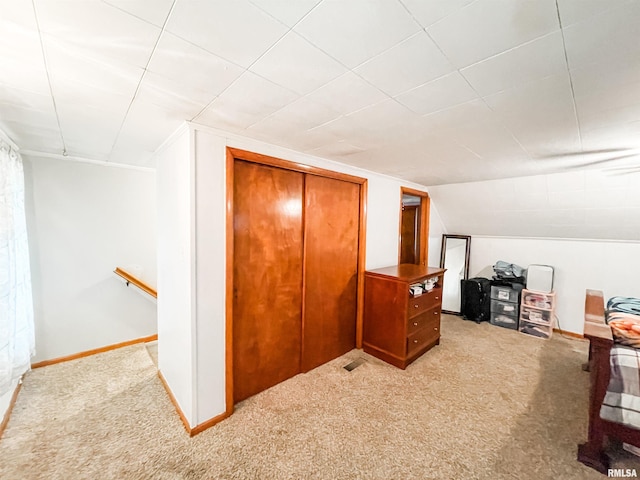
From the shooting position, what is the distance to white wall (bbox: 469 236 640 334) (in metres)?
3.22

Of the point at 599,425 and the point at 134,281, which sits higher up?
the point at 134,281

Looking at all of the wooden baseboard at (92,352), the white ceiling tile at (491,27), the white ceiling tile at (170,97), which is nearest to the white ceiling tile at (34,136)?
the white ceiling tile at (170,97)

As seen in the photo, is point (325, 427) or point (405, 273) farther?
point (405, 273)

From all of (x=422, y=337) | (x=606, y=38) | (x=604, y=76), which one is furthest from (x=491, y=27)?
(x=422, y=337)

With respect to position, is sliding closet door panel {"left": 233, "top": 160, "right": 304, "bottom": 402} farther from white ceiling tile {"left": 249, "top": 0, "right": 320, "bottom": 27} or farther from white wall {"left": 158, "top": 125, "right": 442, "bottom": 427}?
white ceiling tile {"left": 249, "top": 0, "right": 320, "bottom": 27}

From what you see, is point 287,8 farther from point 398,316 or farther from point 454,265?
point 454,265

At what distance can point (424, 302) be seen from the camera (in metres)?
2.86

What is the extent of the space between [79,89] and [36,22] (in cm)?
53

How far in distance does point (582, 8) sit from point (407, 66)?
52 cm

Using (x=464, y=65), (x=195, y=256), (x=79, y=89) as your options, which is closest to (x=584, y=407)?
(x=464, y=65)

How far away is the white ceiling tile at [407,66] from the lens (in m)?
0.96

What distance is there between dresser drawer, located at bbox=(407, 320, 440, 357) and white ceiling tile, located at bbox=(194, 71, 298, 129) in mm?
2428

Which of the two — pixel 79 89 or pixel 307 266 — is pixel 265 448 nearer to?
pixel 307 266
